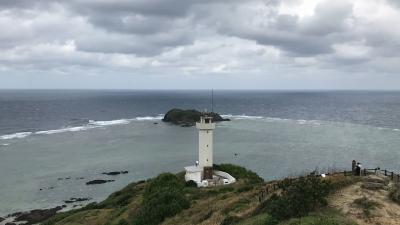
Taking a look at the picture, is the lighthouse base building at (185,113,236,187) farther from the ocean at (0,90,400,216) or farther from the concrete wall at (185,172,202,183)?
the ocean at (0,90,400,216)

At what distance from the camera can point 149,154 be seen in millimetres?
76062

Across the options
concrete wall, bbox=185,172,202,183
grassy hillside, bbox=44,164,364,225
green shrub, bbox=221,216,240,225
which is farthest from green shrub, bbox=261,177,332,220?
concrete wall, bbox=185,172,202,183

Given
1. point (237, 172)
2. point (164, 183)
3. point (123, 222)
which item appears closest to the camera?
point (123, 222)

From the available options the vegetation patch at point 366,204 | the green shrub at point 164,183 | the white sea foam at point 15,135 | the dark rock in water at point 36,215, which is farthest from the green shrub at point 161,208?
the white sea foam at point 15,135

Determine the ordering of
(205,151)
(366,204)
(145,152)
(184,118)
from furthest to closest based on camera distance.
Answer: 1. (184,118)
2. (145,152)
3. (205,151)
4. (366,204)

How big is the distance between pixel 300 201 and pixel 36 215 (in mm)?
35247

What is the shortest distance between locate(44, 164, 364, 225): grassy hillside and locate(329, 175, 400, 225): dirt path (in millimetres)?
589

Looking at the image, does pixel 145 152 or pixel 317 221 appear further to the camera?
pixel 145 152

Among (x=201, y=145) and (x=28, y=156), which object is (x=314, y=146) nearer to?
(x=201, y=145)

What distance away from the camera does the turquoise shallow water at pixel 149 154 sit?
5550cm

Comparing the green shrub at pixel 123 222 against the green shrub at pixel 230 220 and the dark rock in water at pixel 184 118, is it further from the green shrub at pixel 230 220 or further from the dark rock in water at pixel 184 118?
the dark rock in water at pixel 184 118

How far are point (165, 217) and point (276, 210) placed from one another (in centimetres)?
998

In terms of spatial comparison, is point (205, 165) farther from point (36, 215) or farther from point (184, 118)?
point (184, 118)

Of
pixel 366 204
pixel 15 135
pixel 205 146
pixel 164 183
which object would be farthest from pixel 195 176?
pixel 15 135
